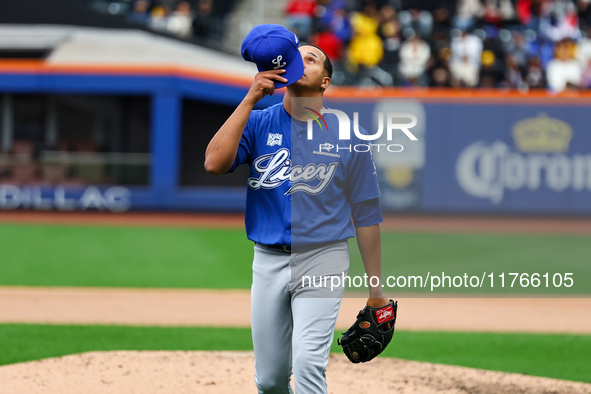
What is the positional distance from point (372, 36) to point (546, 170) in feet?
15.2

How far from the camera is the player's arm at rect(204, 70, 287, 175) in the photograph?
3.26 metres

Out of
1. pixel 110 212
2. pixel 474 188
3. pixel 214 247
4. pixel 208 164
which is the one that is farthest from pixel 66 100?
pixel 208 164

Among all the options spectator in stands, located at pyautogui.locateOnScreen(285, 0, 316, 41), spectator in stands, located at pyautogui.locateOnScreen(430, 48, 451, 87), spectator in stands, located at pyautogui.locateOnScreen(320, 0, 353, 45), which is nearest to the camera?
spectator in stands, located at pyautogui.locateOnScreen(430, 48, 451, 87)

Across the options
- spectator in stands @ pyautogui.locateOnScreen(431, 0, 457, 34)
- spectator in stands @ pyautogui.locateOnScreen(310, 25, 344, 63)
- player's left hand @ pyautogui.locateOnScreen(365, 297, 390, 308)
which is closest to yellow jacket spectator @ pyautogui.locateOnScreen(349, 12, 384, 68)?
spectator in stands @ pyautogui.locateOnScreen(310, 25, 344, 63)

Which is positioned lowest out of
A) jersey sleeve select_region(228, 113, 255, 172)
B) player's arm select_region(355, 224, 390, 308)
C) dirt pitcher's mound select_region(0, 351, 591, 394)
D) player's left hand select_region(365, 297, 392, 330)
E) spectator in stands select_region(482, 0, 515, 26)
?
dirt pitcher's mound select_region(0, 351, 591, 394)

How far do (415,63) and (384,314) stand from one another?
13.5 meters

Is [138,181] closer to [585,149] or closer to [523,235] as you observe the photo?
[523,235]

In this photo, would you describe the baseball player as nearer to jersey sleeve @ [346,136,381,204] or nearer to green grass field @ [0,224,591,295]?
jersey sleeve @ [346,136,381,204]

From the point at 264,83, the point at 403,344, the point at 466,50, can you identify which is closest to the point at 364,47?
the point at 466,50

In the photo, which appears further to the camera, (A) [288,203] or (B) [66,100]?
(B) [66,100]

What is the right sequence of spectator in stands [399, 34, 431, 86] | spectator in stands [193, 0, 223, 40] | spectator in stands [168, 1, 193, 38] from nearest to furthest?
spectator in stands [399, 34, 431, 86]
spectator in stands [168, 1, 193, 38]
spectator in stands [193, 0, 223, 40]

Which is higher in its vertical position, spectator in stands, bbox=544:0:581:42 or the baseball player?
spectator in stands, bbox=544:0:581:42

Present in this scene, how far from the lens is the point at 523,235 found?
587 inches

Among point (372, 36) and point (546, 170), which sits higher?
point (372, 36)
